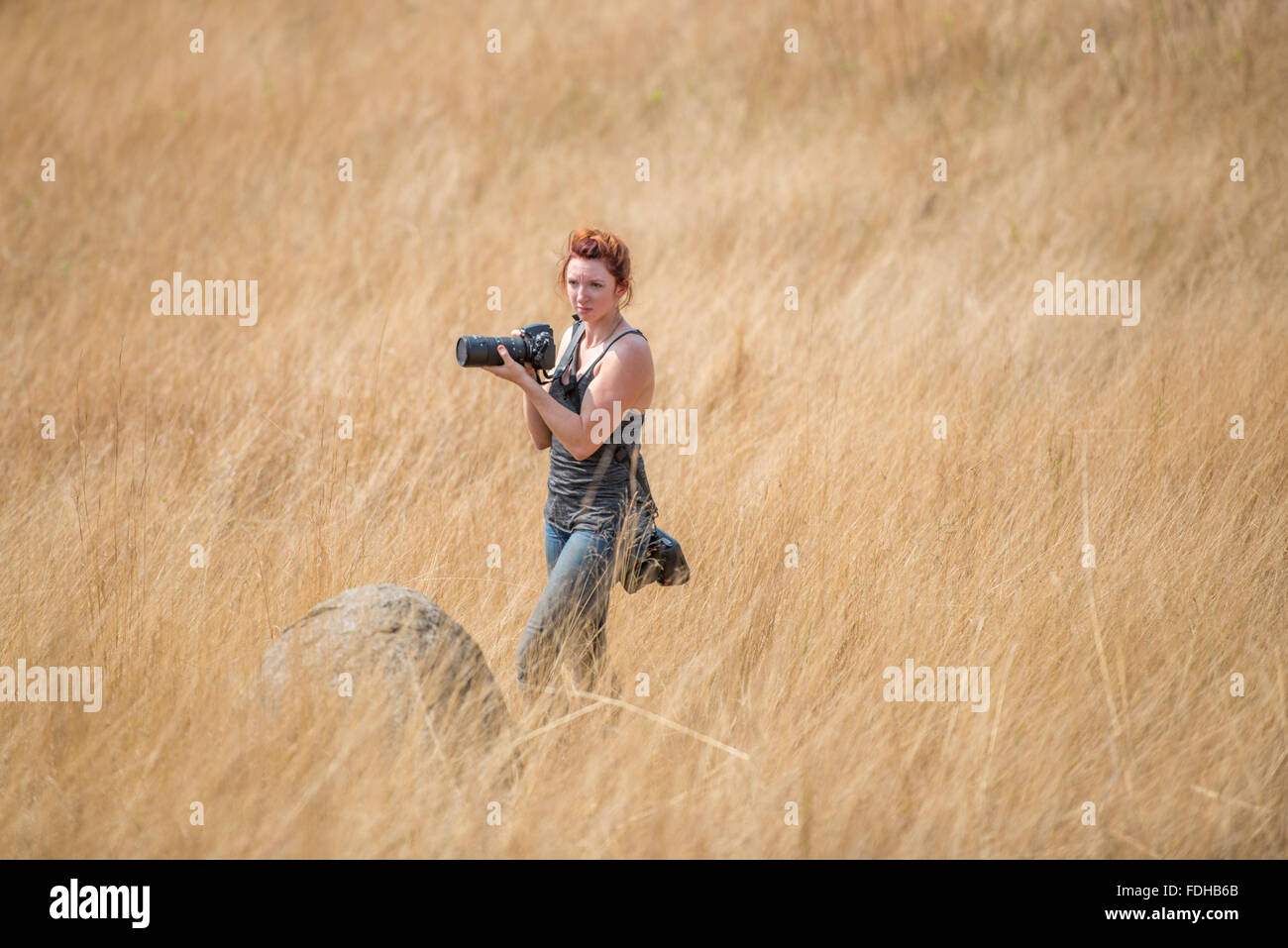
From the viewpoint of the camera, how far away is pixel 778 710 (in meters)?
3.63

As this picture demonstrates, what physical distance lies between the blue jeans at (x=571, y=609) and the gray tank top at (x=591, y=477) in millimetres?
48

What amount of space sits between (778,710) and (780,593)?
669 mm

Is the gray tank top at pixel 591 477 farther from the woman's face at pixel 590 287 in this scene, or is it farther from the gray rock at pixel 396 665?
the gray rock at pixel 396 665

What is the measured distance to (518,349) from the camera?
126 inches

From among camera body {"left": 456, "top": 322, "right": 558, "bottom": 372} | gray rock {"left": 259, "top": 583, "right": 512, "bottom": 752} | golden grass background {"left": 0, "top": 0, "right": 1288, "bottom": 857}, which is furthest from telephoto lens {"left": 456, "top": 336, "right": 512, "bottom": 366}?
golden grass background {"left": 0, "top": 0, "right": 1288, "bottom": 857}

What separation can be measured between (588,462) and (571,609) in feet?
1.55

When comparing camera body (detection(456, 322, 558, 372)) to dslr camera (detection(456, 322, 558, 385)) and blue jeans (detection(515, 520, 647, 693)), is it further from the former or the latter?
blue jeans (detection(515, 520, 647, 693))

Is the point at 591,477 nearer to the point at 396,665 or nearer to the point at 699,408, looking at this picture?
the point at 396,665

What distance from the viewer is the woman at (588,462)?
126 inches

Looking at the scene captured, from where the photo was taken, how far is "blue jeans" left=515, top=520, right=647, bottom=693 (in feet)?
10.5

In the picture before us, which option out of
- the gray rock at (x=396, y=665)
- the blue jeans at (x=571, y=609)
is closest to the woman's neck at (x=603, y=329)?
the blue jeans at (x=571, y=609)

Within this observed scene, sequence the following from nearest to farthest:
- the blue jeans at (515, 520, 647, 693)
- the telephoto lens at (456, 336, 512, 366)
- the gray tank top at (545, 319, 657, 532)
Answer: the telephoto lens at (456, 336, 512, 366)
the blue jeans at (515, 520, 647, 693)
the gray tank top at (545, 319, 657, 532)

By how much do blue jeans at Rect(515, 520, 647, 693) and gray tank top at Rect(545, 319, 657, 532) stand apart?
1.9 inches

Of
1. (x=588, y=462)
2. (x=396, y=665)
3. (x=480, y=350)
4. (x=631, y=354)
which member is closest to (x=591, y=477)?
(x=588, y=462)
